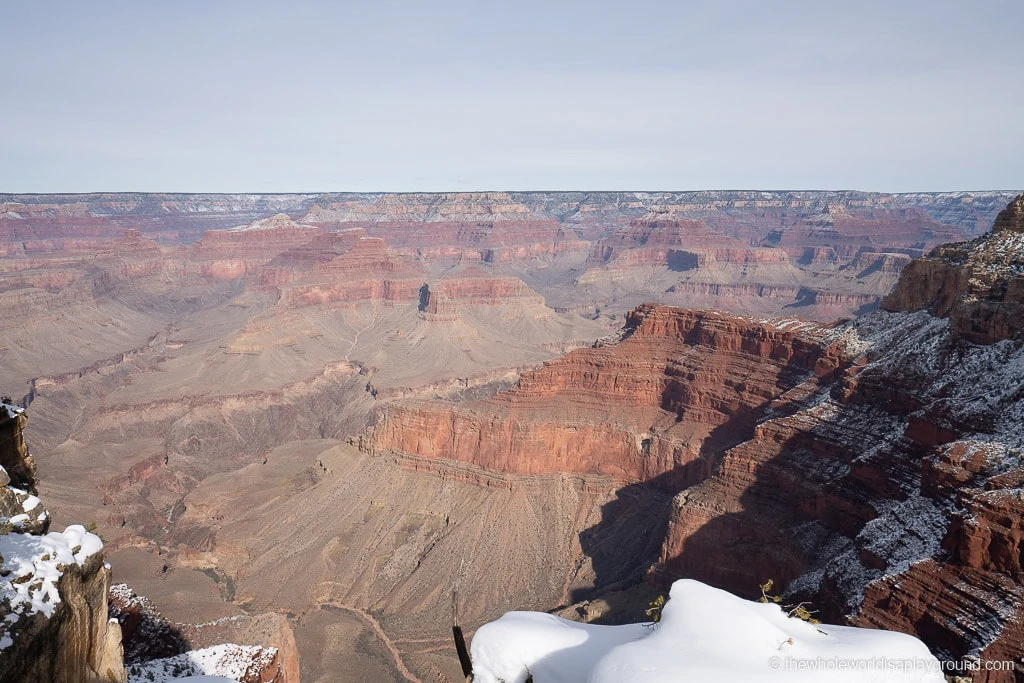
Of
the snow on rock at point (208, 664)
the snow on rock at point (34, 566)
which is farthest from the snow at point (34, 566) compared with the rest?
the snow on rock at point (208, 664)

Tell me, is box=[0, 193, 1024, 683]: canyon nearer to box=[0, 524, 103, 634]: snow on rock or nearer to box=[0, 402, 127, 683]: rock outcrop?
box=[0, 402, 127, 683]: rock outcrop

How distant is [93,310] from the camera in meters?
152

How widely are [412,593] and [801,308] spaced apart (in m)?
151

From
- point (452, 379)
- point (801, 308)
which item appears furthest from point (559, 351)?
point (801, 308)

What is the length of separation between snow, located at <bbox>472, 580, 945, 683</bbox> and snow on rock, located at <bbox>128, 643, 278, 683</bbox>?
1753 centimetres

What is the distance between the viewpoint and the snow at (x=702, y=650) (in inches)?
390

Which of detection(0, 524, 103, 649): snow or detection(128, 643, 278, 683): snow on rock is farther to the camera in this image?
detection(128, 643, 278, 683): snow on rock

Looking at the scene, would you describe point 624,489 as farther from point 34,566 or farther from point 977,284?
point 34,566

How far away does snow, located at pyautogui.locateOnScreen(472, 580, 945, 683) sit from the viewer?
32.5 ft

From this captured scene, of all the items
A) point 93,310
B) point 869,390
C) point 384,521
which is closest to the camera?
point 869,390

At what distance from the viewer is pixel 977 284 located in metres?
41.0

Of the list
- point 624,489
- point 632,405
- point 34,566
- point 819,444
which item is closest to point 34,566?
point 34,566

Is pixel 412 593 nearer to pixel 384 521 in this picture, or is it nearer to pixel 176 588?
pixel 384 521

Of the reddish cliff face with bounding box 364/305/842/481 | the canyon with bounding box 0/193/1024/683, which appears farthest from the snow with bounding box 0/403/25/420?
the reddish cliff face with bounding box 364/305/842/481
